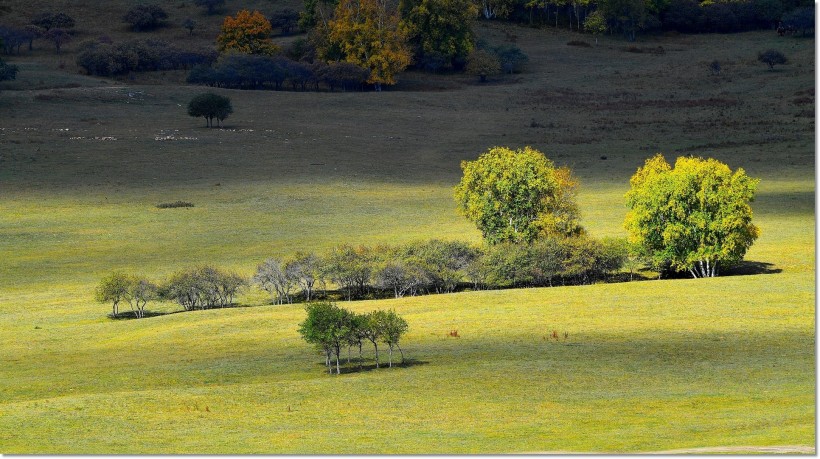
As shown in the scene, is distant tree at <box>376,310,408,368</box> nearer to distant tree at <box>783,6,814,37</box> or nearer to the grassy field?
the grassy field

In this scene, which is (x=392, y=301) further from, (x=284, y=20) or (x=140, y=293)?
(x=284, y=20)

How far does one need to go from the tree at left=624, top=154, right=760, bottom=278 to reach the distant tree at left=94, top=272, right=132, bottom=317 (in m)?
28.9

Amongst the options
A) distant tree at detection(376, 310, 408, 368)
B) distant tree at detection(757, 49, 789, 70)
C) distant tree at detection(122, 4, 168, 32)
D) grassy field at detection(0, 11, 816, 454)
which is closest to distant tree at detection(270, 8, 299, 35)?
distant tree at detection(122, 4, 168, 32)

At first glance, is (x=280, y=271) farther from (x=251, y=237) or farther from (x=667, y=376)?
(x=667, y=376)

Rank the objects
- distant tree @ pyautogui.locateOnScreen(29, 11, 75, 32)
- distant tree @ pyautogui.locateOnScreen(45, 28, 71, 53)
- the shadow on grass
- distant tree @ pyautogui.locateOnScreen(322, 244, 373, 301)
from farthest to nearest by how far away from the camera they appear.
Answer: distant tree @ pyautogui.locateOnScreen(29, 11, 75, 32) → distant tree @ pyautogui.locateOnScreen(45, 28, 71, 53) → distant tree @ pyautogui.locateOnScreen(322, 244, 373, 301) → the shadow on grass

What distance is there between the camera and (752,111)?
148 metres

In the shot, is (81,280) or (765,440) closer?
(765,440)

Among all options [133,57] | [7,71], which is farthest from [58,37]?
[7,71]

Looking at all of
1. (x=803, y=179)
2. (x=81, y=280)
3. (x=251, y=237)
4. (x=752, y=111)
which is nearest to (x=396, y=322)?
(x=81, y=280)

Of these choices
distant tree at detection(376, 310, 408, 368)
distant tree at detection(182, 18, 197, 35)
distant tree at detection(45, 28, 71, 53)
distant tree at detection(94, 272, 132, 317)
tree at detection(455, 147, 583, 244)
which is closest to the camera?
distant tree at detection(376, 310, 408, 368)

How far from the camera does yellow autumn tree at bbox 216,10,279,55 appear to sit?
178 meters

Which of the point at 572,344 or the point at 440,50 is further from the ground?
the point at 440,50

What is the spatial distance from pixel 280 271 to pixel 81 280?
1380 centimetres

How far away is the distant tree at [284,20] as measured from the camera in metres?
196
